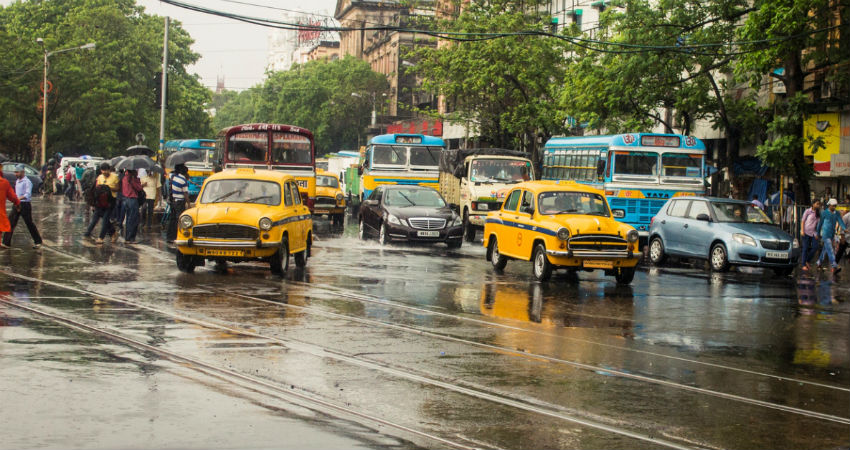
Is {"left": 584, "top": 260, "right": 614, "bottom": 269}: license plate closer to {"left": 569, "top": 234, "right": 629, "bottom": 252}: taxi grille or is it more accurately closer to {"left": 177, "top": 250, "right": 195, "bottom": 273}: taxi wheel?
{"left": 569, "top": 234, "right": 629, "bottom": 252}: taxi grille

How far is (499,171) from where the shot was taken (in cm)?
3133

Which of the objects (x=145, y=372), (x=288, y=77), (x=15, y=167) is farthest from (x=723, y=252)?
(x=288, y=77)

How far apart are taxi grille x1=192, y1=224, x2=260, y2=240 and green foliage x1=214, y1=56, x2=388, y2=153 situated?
7685 cm

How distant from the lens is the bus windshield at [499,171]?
3119 cm

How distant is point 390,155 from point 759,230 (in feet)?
48.6

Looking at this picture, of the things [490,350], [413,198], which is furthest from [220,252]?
[413,198]

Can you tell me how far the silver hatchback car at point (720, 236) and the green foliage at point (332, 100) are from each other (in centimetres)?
7045

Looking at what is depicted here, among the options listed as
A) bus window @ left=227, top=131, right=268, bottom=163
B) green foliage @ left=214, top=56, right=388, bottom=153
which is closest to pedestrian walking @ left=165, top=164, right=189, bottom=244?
bus window @ left=227, top=131, right=268, bottom=163

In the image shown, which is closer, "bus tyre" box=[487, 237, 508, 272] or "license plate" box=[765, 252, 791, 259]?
"bus tyre" box=[487, 237, 508, 272]

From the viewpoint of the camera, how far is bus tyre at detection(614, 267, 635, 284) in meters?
18.4

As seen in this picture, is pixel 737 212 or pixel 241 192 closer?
pixel 241 192

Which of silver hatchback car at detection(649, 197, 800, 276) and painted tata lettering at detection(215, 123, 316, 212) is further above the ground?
painted tata lettering at detection(215, 123, 316, 212)

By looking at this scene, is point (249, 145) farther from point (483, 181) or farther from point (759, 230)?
point (759, 230)

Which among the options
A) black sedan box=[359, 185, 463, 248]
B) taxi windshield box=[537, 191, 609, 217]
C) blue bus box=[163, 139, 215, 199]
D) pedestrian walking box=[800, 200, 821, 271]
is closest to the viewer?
taxi windshield box=[537, 191, 609, 217]
